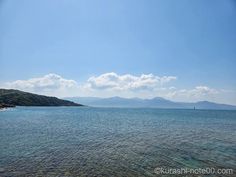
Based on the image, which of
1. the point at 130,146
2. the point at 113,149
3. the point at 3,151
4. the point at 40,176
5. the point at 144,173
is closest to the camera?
the point at 40,176

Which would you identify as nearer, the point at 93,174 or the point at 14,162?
the point at 93,174

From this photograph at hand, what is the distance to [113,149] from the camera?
27.6 metres

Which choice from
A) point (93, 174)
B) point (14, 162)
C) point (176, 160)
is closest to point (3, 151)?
point (14, 162)

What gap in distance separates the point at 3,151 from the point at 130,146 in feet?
49.7

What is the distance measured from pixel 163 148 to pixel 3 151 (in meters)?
18.8

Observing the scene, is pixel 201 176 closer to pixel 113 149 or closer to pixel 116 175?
pixel 116 175

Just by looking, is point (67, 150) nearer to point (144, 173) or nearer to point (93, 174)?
point (93, 174)

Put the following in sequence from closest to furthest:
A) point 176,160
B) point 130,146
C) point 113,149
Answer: point 176,160 → point 113,149 → point 130,146

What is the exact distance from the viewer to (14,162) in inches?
818

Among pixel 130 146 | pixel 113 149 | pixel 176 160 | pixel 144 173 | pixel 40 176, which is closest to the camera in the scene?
pixel 40 176

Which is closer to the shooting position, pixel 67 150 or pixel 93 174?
pixel 93 174

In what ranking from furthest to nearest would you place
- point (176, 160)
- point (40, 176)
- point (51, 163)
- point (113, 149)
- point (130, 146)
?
point (130, 146)
point (113, 149)
point (176, 160)
point (51, 163)
point (40, 176)

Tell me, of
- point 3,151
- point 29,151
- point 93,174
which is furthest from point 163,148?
point 3,151

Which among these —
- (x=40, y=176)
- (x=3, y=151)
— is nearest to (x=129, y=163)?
(x=40, y=176)
